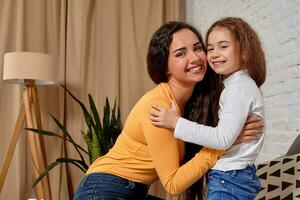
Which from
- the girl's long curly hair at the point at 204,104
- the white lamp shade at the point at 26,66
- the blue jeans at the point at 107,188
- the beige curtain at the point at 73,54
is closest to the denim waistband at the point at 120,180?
the blue jeans at the point at 107,188

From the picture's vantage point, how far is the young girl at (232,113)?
3.95 ft

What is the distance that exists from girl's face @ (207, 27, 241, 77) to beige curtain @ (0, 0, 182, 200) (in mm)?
2204

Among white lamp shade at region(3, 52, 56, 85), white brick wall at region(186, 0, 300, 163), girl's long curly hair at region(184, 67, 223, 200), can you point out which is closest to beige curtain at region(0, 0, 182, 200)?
white lamp shade at region(3, 52, 56, 85)

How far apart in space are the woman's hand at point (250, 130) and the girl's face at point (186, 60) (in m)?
0.25

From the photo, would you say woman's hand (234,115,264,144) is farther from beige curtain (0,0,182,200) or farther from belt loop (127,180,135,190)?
beige curtain (0,0,182,200)

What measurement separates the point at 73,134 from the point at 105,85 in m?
0.51

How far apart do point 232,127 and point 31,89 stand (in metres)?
2.17

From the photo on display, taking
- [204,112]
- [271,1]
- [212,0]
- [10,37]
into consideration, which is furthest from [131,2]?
[204,112]

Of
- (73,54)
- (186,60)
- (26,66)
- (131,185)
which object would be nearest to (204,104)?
(186,60)

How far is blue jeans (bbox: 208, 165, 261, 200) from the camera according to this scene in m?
1.23

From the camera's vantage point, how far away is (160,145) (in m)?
1.29

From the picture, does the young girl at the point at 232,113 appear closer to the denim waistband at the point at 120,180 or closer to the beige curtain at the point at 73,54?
the denim waistband at the point at 120,180

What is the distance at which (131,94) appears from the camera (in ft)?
11.5

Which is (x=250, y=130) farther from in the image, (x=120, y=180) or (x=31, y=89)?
(x=31, y=89)
